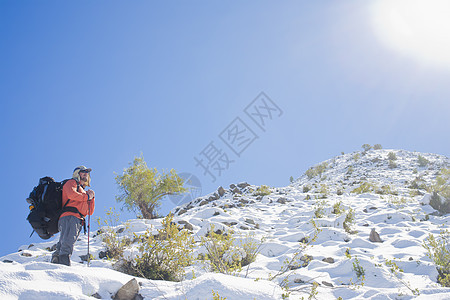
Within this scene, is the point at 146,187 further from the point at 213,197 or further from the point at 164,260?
the point at 164,260

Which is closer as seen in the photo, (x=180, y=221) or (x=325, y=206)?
(x=180, y=221)

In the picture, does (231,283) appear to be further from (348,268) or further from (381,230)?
(381,230)

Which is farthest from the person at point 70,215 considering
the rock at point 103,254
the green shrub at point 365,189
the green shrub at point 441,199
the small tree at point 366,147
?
the small tree at point 366,147

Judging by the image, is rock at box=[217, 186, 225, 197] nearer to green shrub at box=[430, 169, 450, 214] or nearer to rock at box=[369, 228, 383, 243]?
green shrub at box=[430, 169, 450, 214]

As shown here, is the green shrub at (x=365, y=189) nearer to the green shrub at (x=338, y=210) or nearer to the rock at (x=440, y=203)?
the rock at (x=440, y=203)

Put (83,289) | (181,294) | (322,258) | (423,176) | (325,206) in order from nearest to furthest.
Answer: (83,289) → (181,294) → (322,258) → (325,206) → (423,176)

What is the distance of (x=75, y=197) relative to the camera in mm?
4852

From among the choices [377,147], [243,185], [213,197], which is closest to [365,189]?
[243,185]

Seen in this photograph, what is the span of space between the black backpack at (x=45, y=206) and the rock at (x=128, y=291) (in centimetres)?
224

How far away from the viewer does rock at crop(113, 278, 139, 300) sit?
333 centimetres

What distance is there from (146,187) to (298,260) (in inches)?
491

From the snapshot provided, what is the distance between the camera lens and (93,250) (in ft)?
24.1

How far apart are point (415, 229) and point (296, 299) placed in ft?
20.4

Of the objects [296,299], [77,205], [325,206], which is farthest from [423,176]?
[77,205]
